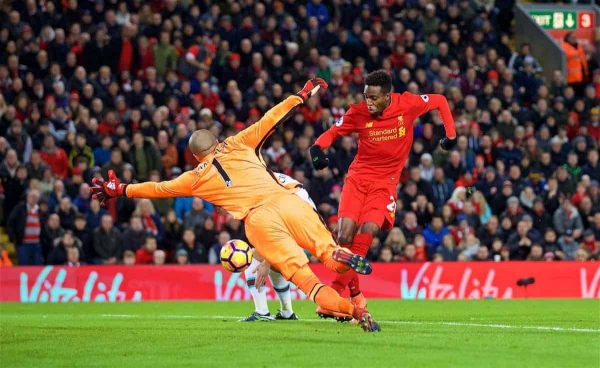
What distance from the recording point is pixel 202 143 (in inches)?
502

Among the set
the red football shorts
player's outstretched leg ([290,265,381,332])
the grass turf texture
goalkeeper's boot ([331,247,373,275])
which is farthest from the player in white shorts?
goalkeeper's boot ([331,247,373,275])

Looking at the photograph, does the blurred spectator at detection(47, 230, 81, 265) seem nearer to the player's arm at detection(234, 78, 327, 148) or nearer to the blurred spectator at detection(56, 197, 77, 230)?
the blurred spectator at detection(56, 197, 77, 230)

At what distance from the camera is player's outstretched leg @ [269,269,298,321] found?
1462 centimetres

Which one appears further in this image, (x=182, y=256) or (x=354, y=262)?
(x=182, y=256)

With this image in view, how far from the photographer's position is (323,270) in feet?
77.4

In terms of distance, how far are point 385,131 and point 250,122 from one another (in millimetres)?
11276

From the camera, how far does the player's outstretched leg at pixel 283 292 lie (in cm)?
1462

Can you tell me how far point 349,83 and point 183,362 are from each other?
1847 cm

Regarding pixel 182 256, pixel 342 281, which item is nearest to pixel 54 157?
pixel 182 256

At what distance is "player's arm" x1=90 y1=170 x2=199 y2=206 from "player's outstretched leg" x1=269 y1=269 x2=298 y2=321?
2.18 metres

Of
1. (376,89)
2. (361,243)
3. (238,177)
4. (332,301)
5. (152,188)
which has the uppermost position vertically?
(376,89)

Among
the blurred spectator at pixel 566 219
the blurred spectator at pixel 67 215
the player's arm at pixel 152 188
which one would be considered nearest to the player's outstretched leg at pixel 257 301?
the player's arm at pixel 152 188

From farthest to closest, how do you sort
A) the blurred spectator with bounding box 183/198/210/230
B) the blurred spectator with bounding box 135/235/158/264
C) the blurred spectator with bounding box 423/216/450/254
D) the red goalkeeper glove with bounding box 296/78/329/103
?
the blurred spectator with bounding box 423/216/450/254
the blurred spectator with bounding box 183/198/210/230
the blurred spectator with bounding box 135/235/158/264
the red goalkeeper glove with bounding box 296/78/329/103

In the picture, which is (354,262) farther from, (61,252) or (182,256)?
(61,252)
